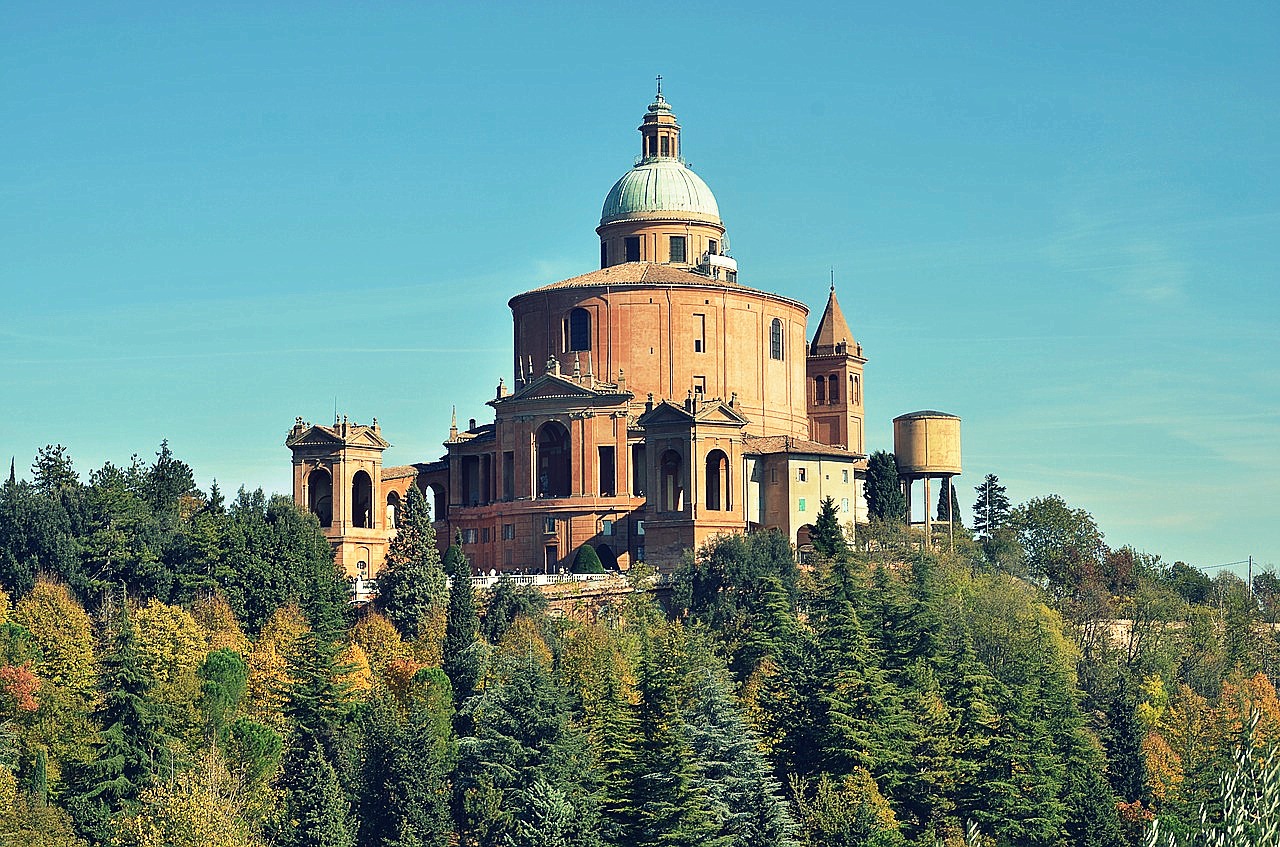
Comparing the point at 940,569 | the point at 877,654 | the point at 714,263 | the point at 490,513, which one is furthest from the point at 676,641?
the point at 714,263

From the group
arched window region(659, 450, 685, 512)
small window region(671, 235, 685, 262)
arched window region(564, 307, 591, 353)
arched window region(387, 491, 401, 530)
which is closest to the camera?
arched window region(659, 450, 685, 512)

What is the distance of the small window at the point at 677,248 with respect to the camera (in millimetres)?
97812

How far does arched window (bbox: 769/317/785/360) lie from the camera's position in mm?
95125

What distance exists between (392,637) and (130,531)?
34.8 feet

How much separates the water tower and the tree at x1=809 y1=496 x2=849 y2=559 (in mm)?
7093

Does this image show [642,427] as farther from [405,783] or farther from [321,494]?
[405,783]

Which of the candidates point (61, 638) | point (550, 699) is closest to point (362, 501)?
point (61, 638)

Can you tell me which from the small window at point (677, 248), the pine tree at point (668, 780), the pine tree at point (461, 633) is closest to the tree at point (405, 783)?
the pine tree at point (461, 633)

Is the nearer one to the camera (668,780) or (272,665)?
(668,780)

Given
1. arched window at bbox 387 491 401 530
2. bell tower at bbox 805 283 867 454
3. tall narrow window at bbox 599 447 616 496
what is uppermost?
bell tower at bbox 805 283 867 454

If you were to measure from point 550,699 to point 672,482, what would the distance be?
2646 cm

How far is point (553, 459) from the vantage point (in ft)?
296

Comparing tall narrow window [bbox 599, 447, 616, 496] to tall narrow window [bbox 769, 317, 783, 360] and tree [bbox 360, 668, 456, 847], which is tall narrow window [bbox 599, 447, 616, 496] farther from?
tree [bbox 360, 668, 456, 847]

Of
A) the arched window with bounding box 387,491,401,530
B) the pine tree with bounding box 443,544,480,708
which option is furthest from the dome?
the pine tree with bounding box 443,544,480,708
